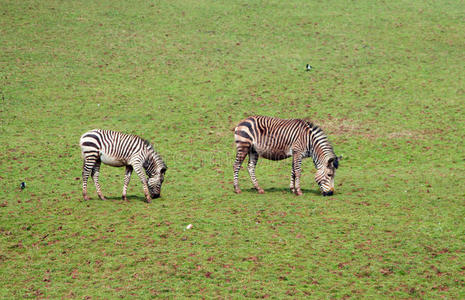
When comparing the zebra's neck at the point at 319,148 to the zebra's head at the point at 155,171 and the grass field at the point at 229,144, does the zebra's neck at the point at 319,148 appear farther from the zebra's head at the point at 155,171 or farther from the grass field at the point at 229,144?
the zebra's head at the point at 155,171

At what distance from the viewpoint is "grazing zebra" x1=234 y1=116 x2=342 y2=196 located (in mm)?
21922

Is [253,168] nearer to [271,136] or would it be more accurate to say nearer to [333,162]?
[271,136]

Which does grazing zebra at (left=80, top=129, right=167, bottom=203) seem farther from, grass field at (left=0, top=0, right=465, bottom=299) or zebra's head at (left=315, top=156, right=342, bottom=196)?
zebra's head at (left=315, top=156, right=342, bottom=196)

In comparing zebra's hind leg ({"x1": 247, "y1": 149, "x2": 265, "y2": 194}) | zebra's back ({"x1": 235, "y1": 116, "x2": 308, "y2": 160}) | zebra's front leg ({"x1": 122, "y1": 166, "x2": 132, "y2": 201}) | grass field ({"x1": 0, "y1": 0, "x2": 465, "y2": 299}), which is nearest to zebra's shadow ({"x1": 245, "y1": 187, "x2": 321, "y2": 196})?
grass field ({"x1": 0, "y1": 0, "x2": 465, "y2": 299})

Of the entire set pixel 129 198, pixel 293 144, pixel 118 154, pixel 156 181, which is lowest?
pixel 129 198

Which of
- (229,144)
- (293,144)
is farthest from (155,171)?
(229,144)

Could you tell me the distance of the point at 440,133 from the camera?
3197 centimetres

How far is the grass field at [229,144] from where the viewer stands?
15.8m

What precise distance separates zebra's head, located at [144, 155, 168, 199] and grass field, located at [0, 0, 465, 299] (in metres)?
0.63

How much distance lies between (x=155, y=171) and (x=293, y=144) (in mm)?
5554

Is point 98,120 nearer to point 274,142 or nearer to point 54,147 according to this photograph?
point 54,147

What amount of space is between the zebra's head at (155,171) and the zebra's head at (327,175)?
6.08 m

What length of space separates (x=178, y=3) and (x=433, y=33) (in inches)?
904

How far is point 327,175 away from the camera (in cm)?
2192
